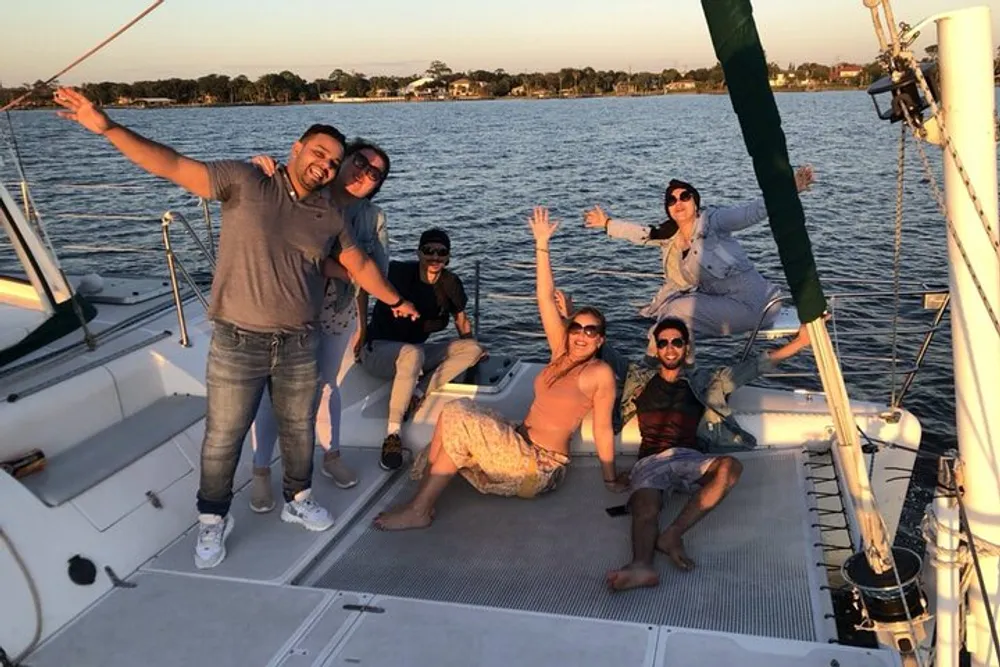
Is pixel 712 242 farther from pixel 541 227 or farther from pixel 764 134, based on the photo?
pixel 764 134

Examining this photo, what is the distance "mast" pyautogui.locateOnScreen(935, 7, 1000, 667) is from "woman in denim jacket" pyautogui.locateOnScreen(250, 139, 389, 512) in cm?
222

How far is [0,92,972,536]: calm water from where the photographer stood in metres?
11.8

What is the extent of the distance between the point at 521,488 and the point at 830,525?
4.42 feet

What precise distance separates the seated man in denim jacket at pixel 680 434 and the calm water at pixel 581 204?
210 cm

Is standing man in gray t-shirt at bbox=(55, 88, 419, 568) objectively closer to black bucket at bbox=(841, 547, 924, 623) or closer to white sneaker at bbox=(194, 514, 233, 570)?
white sneaker at bbox=(194, 514, 233, 570)

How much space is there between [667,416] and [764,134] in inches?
84.2

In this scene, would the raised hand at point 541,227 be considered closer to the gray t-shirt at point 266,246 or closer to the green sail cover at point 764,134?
the gray t-shirt at point 266,246

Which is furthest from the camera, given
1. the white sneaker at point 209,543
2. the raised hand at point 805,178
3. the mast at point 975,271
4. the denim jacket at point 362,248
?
the raised hand at point 805,178

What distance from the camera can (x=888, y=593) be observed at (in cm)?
257

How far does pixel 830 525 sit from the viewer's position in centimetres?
370

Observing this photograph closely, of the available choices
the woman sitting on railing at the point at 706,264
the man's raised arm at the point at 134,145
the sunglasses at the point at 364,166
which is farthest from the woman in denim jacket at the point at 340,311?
the woman sitting on railing at the point at 706,264

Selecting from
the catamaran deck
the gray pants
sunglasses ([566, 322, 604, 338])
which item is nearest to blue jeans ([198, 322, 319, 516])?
the catamaran deck

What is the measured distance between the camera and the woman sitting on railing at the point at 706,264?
16.1 feet

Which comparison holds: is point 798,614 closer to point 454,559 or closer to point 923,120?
point 454,559
